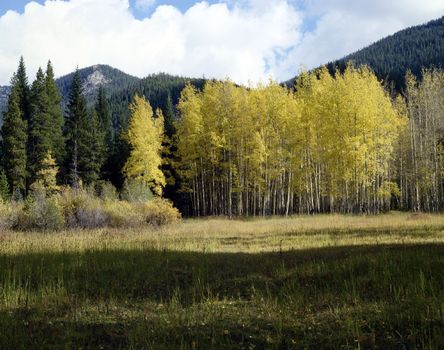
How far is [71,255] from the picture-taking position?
10922 mm

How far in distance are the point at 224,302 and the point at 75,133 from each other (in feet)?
143

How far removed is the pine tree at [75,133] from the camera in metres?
46.0

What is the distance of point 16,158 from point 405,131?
1562 inches

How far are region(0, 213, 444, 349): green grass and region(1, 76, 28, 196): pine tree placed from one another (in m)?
33.3

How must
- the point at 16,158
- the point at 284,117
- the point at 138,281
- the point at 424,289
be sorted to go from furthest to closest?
the point at 16,158 → the point at 284,117 → the point at 138,281 → the point at 424,289

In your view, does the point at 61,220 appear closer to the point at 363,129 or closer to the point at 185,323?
the point at 185,323

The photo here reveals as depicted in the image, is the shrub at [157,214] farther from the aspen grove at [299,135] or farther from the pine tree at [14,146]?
the pine tree at [14,146]

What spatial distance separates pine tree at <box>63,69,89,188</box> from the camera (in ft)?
151

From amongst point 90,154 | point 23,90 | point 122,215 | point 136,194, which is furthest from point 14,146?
point 122,215

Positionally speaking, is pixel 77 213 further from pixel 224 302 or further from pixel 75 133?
pixel 75 133

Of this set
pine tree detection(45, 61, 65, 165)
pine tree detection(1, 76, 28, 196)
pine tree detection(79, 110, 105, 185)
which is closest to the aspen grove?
pine tree detection(79, 110, 105, 185)

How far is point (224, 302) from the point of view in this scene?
246 inches

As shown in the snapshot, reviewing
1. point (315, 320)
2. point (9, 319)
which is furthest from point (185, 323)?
point (9, 319)

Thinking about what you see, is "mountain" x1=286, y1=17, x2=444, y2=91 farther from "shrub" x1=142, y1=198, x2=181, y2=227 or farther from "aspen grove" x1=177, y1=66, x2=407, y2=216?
"shrub" x1=142, y1=198, x2=181, y2=227
